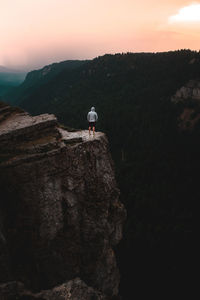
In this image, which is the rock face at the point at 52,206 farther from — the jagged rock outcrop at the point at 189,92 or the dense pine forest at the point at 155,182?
the jagged rock outcrop at the point at 189,92

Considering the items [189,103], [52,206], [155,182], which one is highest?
[189,103]

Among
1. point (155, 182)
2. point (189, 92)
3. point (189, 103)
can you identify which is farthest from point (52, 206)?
point (189, 92)

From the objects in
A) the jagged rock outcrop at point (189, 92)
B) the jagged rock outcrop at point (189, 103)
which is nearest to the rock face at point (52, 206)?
the jagged rock outcrop at point (189, 103)

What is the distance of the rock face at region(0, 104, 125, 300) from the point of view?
54.4ft

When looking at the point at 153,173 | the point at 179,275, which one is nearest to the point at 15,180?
the point at 179,275

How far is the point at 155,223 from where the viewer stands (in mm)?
65375

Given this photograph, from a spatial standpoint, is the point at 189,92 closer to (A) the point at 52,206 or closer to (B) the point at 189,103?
(B) the point at 189,103

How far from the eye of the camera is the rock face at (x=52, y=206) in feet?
54.4

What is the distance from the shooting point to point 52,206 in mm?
17234

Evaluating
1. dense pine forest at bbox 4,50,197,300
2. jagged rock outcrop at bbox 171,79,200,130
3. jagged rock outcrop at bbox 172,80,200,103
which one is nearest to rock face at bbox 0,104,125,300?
dense pine forest at bbox 4,50,197,300

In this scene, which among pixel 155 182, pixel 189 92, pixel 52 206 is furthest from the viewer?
pixel 189 92

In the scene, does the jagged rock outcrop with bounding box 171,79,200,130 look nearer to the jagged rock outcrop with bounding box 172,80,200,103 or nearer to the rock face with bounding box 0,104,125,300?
the jagged rock outcrop with bounding box 172,80,200,103

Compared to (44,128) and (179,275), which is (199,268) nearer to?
(179,275)

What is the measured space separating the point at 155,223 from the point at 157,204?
1079 cm
